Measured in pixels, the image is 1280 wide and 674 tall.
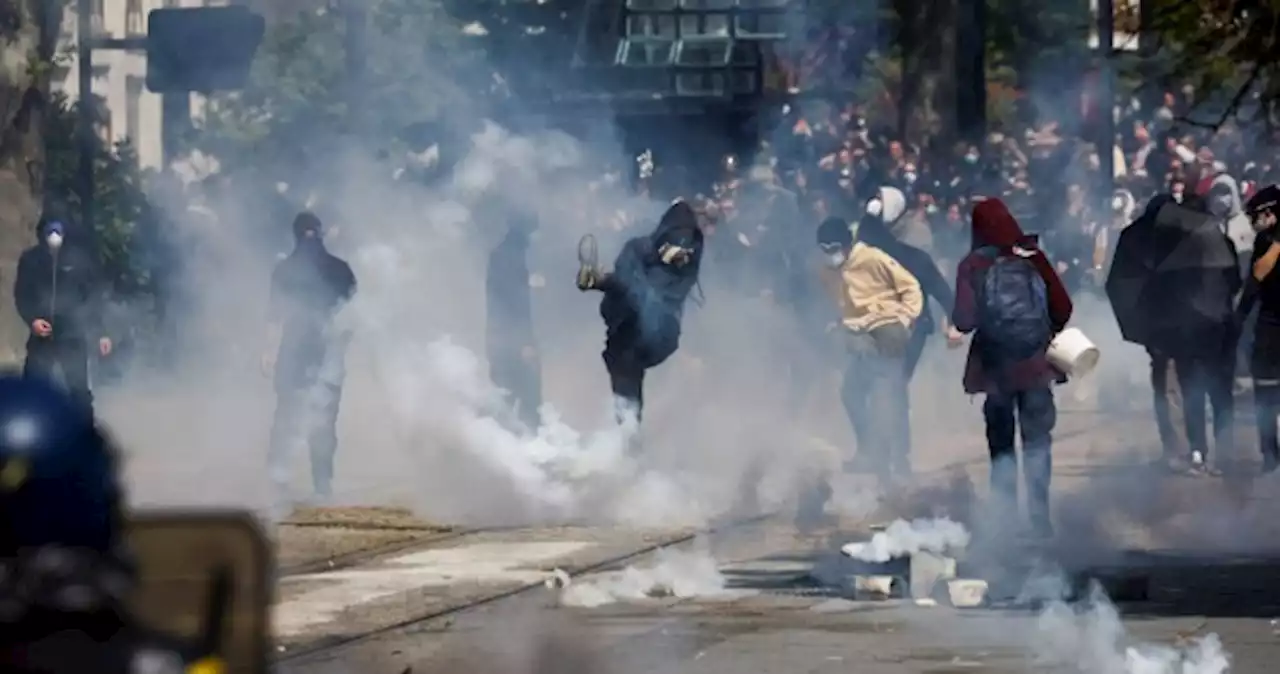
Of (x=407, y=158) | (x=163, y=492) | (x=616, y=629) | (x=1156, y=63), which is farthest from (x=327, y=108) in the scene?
(x=616, y=629)

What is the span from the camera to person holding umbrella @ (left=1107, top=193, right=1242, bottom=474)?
1644 cm

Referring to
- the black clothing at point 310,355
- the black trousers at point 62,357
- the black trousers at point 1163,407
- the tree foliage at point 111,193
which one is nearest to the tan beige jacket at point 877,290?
the black trousers at point 1163,407

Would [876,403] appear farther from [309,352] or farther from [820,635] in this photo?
[820,635]

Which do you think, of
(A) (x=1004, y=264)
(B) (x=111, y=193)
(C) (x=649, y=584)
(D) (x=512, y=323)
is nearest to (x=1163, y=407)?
(D) (x=512, y=323)

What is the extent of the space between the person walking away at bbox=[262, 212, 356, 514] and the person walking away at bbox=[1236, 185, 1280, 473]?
469 centimetres

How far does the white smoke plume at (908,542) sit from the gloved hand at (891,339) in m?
4.94

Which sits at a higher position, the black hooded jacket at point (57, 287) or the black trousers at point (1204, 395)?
the black hooded jacket at point (57, 287)

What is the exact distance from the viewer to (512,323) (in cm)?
1759

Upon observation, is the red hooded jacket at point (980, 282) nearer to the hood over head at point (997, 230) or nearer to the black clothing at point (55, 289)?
the hood over head at point (997, 230)

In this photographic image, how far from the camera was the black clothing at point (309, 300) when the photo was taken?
1562 centimetres

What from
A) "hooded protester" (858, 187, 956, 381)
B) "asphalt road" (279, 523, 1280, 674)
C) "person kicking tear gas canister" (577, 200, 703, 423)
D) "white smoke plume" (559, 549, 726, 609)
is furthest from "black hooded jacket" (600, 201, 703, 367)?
"asphalt road" (279, 523, 1280, 674)

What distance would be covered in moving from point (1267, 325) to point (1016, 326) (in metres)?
3.76

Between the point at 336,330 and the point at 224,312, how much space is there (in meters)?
10.5

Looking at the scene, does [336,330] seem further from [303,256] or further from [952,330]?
[952,330]
